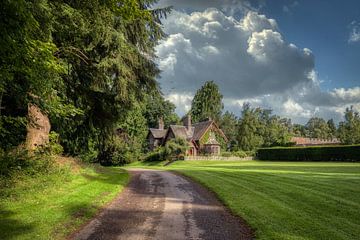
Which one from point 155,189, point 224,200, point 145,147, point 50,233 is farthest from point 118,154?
point 50,233

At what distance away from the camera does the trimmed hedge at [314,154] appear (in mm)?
44656

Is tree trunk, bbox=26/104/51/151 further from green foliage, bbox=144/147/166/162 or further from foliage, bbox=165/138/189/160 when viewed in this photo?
green foliage, bbox=144/147/166/162

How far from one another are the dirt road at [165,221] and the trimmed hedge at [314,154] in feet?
127

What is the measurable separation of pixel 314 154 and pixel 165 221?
4625 cm

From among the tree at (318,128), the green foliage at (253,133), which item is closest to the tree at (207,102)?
the green foliage at (253,133)

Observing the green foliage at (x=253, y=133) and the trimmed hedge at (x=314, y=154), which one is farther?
the green foliage at (x=253, y=133)

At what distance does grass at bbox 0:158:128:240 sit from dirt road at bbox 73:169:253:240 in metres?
0.51

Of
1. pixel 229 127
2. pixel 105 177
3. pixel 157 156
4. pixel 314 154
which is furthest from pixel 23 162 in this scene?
pixel 229 127

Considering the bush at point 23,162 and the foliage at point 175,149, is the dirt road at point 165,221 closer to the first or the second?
the bush at point 23,162

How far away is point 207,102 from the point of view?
101 m

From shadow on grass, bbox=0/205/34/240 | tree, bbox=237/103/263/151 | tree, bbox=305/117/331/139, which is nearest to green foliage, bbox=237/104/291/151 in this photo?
tree, bbox=237/103/263/151

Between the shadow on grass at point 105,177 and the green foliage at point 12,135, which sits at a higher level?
the green foliage at point 12,135

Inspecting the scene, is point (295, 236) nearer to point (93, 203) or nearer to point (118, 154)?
point (93, 203)

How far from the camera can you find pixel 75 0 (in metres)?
13.3
